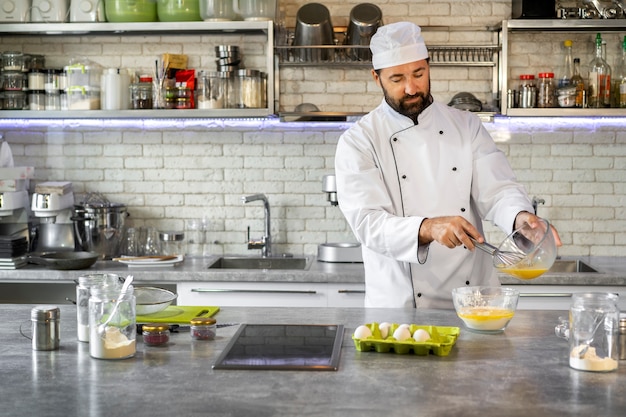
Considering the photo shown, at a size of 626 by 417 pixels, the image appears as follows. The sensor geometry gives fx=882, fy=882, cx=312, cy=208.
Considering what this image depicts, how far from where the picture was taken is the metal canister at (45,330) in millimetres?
2670

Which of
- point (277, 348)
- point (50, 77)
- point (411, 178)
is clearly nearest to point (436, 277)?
point (411, 178)

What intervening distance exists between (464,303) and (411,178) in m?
0.98

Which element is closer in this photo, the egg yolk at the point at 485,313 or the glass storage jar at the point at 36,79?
the egg yolk at the point at 485,313

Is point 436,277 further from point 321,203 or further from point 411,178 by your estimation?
point 321,203

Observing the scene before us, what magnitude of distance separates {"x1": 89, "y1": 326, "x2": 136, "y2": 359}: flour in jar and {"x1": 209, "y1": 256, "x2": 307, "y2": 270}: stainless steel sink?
2.74m

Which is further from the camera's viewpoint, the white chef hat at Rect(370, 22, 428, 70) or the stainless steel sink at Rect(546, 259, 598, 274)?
the stainless steel sink at Rect(546, 259, 598, 274)

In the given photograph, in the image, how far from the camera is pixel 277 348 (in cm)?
268

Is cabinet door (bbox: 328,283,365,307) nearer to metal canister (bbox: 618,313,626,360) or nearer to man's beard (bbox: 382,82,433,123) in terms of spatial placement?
man's beard (bbox: 382,82,433,123)

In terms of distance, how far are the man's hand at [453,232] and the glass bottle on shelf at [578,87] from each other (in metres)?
2.37

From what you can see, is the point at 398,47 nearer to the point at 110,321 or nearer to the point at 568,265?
the point at 110,321

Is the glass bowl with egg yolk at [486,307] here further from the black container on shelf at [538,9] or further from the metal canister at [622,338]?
the black container on shelf at [538,9]

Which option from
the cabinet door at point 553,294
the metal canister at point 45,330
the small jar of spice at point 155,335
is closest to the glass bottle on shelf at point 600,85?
the cabinet door at point 553,294

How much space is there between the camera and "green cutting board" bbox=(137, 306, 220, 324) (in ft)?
10.00

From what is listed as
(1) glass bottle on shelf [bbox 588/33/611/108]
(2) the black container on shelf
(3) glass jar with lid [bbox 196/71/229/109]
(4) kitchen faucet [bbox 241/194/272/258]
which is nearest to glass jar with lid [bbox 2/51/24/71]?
(3) glass jar with lid [bbox 196/71/229/109]
